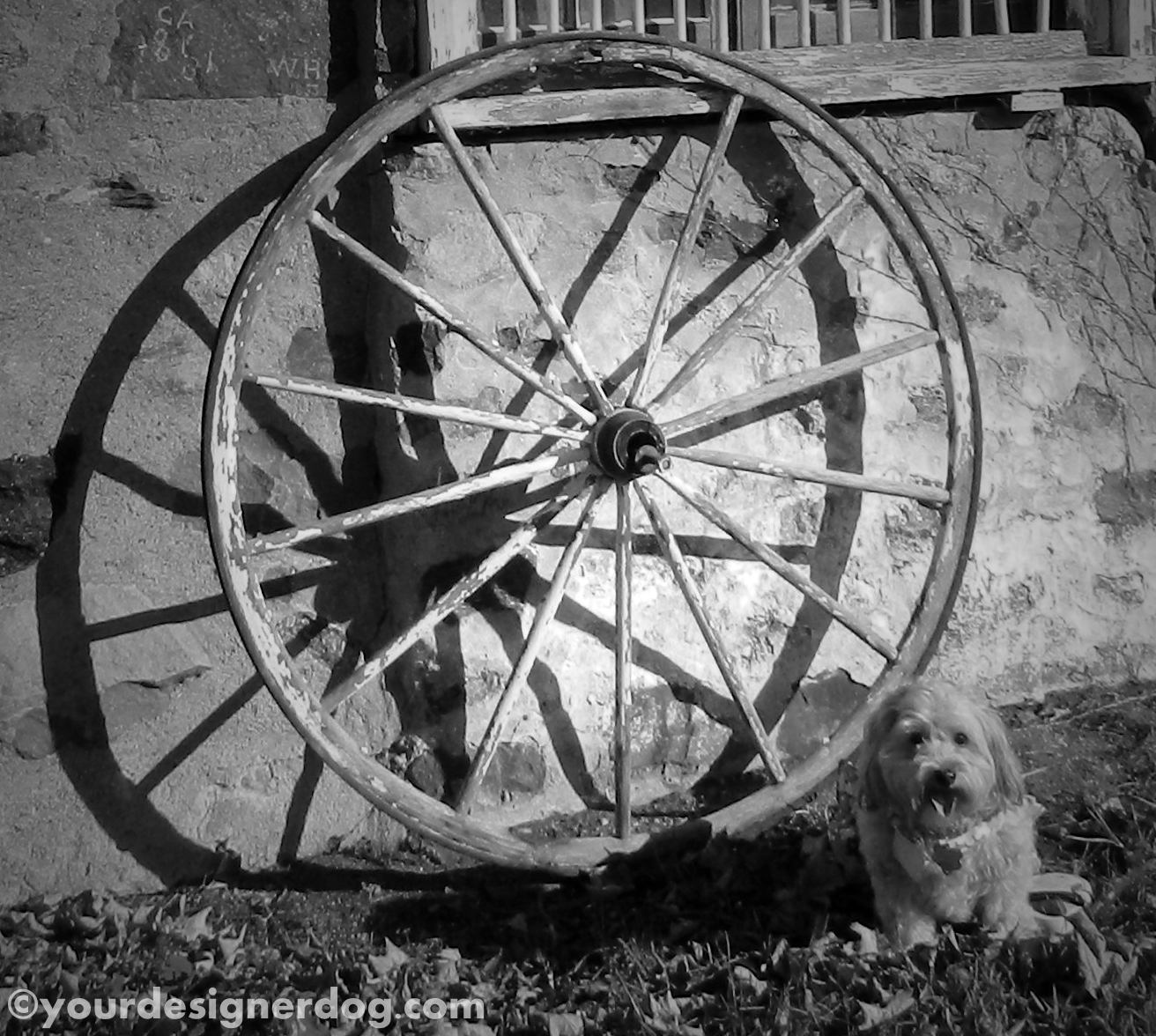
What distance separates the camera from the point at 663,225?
123 inches

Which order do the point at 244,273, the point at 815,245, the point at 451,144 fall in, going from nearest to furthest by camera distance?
the point at 244,273, the point at 451,144, the point at 815,245

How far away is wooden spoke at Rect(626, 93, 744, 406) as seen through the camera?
2.84 m

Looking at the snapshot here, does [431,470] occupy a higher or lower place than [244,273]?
lower

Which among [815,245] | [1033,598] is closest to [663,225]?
[815,245]

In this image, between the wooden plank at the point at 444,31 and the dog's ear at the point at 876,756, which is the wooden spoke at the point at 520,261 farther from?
the dog's ear at the point at 876,756

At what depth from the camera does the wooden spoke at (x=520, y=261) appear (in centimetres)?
273

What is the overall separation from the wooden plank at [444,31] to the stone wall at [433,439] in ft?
0.78

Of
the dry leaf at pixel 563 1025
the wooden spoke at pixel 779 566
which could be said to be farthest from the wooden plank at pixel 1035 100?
the dry leaf at pixel 563 1025

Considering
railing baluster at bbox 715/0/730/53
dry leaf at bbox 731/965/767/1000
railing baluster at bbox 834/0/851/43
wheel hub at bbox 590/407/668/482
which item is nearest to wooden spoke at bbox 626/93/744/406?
wheel hub at bbox 590/407/668/482

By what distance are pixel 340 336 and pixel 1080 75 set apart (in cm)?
223

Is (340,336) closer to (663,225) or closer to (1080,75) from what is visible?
(663,225)

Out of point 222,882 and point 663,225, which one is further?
point 663,225

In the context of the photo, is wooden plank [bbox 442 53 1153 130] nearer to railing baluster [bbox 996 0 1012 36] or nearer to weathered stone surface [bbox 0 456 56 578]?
railing baluster [bbox 996 0 1012 36]

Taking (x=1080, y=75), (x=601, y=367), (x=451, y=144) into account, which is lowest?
(x=601, y=367)
